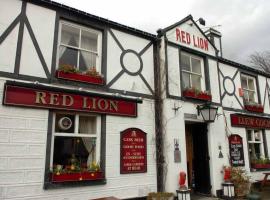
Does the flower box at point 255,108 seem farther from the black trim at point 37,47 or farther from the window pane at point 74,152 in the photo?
the black trim at point 37,47

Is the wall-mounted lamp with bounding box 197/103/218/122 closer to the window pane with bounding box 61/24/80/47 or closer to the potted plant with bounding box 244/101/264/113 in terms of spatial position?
the potted plant with bounding box 244/101/264/113

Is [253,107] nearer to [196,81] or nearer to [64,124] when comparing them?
[196,81]

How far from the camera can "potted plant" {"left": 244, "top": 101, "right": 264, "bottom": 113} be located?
11250 millimetres

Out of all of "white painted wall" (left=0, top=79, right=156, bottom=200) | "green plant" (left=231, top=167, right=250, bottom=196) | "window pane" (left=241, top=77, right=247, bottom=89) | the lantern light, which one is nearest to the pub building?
"white painted wall" (left=0, top=79, right=156, bottom=200)

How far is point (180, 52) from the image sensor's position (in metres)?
9.16

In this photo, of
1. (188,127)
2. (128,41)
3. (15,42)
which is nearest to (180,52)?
(128,41)

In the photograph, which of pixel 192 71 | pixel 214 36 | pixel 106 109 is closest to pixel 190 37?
pixel 192 71

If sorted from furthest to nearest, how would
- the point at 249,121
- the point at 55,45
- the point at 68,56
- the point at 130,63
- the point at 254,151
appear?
the point at 254,151
the point at 249,121
the point at 130,63
the point at 68,56
the point at 55,45

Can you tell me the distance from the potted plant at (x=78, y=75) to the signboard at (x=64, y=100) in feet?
1.39

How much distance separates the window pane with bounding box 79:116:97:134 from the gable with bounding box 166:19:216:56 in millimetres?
3769

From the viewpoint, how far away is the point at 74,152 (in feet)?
22.1

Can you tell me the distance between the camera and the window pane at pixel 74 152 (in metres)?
6.45

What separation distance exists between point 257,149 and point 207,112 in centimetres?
397

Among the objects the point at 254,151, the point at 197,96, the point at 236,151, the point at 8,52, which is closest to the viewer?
the point at 8,52
